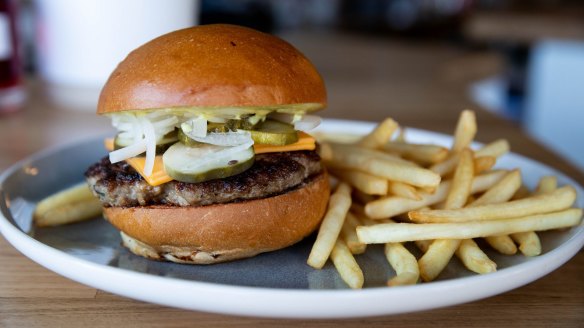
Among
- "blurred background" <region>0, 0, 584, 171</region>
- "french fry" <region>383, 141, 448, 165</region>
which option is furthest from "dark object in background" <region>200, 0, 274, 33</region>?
"french fry" <region>383, 141, 448, 165</region>

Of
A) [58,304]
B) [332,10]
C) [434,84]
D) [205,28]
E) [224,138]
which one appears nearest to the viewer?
[58,304]

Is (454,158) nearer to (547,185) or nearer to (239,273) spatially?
(547,185)

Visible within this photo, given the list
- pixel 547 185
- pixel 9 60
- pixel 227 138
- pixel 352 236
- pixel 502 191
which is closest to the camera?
pixel 227 138

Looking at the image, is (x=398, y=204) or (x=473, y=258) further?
(x=398, y=204)

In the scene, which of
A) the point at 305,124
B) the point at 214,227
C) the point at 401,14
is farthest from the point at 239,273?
the point at 401,14

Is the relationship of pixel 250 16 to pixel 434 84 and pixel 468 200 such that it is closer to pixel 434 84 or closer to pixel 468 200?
pixel 434 84

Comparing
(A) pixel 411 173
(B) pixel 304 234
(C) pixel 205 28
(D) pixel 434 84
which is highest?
(C) pixel 205 28

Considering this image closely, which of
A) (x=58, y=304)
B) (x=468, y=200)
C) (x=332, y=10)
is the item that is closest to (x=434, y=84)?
(x=468, y=200)
